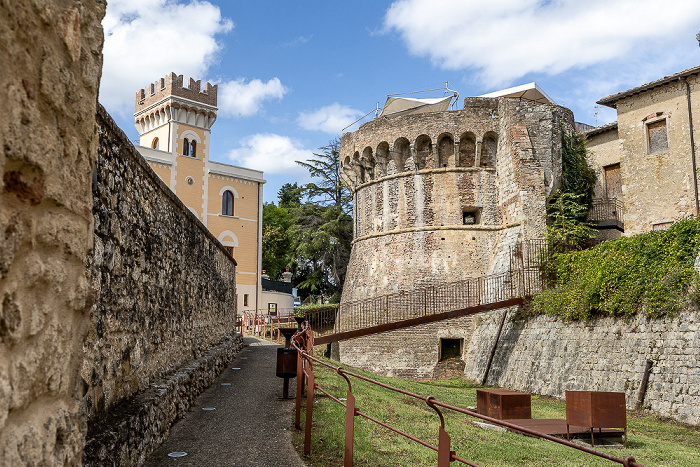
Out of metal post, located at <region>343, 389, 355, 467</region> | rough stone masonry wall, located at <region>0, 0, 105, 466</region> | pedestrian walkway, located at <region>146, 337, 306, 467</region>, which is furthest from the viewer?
pedestrian walkway, located at <region>146, 337, 306, 467</region>

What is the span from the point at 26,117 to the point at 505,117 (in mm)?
21218

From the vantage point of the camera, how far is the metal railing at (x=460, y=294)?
18094mm

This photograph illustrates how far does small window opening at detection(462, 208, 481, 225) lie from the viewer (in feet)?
73.5

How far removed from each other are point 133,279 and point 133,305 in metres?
0.25

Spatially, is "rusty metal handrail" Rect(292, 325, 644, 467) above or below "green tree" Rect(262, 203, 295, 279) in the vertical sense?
below

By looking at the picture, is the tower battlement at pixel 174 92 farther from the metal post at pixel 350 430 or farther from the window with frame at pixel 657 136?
the metal post at pixel 350 430

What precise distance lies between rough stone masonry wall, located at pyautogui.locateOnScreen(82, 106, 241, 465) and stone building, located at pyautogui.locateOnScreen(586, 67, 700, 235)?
17.3 m

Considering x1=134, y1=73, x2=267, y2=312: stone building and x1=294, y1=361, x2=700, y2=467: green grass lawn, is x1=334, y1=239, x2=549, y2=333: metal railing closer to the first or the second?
x1=294, y1=361, x2=700, y2=467: green grass lawn

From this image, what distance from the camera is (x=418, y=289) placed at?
68.9ft

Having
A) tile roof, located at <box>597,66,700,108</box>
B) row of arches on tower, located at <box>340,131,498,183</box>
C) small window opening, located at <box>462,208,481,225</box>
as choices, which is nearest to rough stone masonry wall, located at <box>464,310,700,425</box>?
small window opening, located at <box>462,208,481,225</box>

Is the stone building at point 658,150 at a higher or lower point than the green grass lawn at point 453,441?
higher

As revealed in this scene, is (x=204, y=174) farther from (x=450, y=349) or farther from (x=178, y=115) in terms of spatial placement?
(x=450, y=349)

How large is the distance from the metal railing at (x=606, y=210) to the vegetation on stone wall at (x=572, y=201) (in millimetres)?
953

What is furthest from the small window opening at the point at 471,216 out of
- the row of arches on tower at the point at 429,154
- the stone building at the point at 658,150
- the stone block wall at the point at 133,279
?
the stone block wall at the point at 133,279
